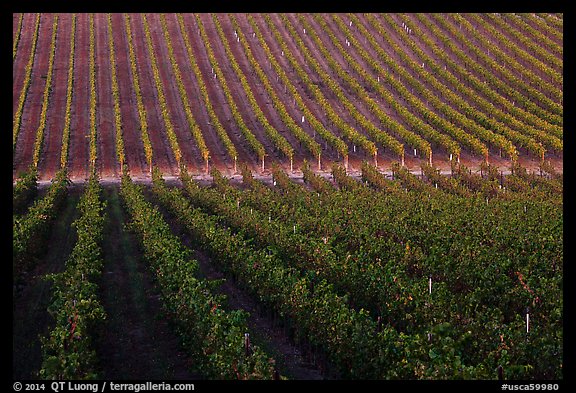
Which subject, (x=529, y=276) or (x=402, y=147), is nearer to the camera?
(x=529, y=276)

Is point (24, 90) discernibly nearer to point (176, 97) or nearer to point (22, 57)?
point (22, 57)

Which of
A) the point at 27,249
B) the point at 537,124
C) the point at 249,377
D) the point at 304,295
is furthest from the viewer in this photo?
the point at 537,124

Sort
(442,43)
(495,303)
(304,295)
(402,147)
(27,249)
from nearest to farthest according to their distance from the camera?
(304,295) < (495,303) < (27,249) < (402,147) < (442,43)

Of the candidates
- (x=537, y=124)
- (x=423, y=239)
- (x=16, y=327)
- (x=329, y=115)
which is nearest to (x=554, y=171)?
(x=537, y=124)

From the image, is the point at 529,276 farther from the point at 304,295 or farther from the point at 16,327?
the point at 16,327

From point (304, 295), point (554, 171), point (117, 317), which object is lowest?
point (554, 171)

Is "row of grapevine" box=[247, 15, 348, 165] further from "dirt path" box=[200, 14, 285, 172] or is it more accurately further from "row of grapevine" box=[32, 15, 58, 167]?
"row of grapevine" box=[32, 15, 58, 167]

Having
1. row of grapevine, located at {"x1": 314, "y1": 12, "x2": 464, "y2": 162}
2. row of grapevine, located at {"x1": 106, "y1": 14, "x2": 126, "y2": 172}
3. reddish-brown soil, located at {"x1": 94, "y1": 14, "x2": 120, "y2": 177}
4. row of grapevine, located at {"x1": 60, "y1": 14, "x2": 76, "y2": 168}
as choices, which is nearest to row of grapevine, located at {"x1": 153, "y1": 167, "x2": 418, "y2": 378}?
row of grapevine, located at {"x1": 106, "y1": 14, "x2": 126, "y2": 172}
